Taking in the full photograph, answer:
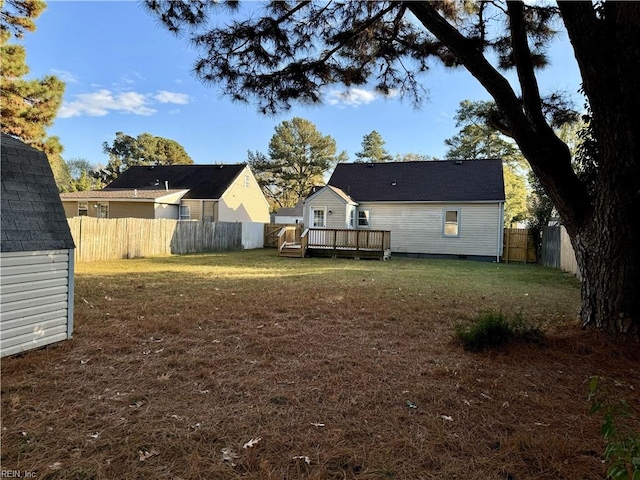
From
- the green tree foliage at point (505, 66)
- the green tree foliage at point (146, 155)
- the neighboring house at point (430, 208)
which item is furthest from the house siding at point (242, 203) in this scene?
the green tree foliage at point (146, 155)

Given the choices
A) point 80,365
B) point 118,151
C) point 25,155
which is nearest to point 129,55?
point 25,155

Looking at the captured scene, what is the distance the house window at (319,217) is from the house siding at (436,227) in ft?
6.97

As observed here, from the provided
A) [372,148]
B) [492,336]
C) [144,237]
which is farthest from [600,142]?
[372,148]

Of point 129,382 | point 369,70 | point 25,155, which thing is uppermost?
point 369,70

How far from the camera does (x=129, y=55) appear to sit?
8.13m

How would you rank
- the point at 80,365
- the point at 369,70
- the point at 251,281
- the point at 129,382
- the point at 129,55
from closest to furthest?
1. the point at 129,382
2. the point at 80,365
3. the point at 369,70
4. the point at 129,55
5. the point at 251,281

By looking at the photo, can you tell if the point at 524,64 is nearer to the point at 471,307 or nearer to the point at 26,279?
the point at 471,307

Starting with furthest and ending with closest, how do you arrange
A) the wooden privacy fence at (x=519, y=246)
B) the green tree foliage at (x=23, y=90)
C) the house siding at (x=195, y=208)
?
the house siding at (x=195, y=208), the wooden privacy fence at (x=519, y=246), the green tree foliage at (x=23, y=90)

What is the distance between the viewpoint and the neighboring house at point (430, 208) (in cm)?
1670

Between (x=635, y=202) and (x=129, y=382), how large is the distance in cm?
524

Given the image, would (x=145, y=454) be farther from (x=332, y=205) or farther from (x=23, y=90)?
(x=332, y=205)

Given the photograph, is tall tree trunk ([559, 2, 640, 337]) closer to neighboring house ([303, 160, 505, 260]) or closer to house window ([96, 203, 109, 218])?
neighboring house ([303, 160, 505, 260])

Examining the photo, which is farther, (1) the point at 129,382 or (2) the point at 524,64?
(2) the point at 524,64

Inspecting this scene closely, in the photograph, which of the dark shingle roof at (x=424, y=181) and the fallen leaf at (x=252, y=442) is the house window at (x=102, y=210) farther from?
the fallen leaf at (x=252, y=442)
